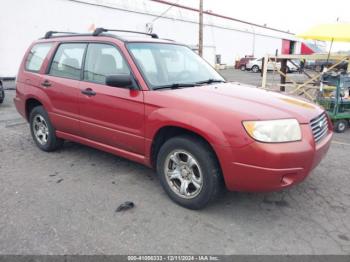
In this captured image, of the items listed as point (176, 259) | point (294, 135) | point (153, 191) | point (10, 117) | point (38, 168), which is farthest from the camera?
point (10, 117)

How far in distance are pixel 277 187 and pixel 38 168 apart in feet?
10.7

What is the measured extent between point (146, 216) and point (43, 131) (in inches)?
111

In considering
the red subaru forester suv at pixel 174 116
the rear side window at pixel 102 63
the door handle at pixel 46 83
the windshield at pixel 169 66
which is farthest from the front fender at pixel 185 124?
the door handle at pixel 46 83

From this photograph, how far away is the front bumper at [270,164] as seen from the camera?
2.96 m

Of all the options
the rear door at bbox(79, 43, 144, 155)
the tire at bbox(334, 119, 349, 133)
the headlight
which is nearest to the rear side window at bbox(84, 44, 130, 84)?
the rear door at bbox(79, 43, 144, 155)

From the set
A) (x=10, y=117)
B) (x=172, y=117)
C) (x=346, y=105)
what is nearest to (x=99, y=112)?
(x=172, y=117)

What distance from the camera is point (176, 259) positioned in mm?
2730

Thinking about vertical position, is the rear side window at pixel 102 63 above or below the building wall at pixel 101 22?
below

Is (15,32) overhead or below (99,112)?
overhead

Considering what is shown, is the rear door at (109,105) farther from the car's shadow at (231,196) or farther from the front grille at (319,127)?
the front grille at (319,127)

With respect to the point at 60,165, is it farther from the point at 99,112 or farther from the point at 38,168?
the point at 99,112

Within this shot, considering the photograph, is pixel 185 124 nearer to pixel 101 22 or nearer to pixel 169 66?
pixel 169 66

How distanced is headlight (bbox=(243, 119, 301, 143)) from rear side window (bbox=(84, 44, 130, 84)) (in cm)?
167

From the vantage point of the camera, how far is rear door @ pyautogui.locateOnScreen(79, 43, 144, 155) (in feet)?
12.4
